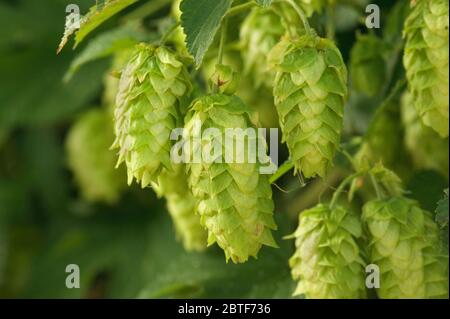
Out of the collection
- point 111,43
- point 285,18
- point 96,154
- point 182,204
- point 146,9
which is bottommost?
point 182,204

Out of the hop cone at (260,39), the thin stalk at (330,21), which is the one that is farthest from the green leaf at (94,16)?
the thin stalk at (330,21)

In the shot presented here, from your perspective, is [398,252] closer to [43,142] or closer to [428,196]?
[428,196]

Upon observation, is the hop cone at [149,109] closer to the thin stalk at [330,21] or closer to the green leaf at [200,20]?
the green leaf at [200,20]

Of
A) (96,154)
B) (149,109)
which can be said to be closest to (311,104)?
(149,109)

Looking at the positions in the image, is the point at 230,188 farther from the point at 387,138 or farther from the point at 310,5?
the point at 387,138

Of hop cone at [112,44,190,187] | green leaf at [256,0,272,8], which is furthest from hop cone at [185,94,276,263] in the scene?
green leaf at [256,0,272,8]

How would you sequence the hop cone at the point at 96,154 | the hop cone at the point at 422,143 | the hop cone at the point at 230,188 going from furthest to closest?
the hop cone at the point at 96,154 → the hop cone at the point at 422,143 → the hop cone at the point at 230,188

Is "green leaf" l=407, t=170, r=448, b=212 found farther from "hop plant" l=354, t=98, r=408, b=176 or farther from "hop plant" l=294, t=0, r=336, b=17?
"hop plant" l=294, t=0, r=336, b=17
